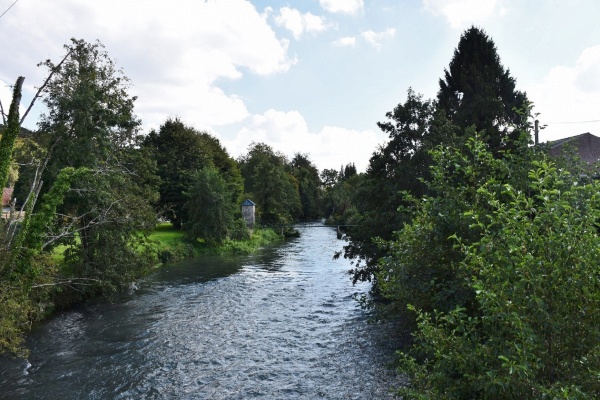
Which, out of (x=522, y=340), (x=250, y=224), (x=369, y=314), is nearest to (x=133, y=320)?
(x=369, y=314)

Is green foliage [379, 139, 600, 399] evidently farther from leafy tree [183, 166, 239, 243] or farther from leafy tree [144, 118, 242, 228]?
leafy tree [144, 118, 242, 228]

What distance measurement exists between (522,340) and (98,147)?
18.3 metres

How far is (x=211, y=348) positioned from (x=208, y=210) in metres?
23.7

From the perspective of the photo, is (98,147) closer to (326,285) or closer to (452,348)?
(326,285)

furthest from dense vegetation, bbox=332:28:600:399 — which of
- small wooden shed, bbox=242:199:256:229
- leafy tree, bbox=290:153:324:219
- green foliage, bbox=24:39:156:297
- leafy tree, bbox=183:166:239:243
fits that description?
leafy tree, bbox=290:153:324:219

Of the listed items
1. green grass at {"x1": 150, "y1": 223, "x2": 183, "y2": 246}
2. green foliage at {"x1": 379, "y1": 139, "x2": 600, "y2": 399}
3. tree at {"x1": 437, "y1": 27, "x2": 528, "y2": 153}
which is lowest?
green grass at {"x1": 150, "y1": 223, "x2": 183, "y2": 246}

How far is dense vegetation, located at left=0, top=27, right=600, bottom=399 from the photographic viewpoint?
3650 millimetres

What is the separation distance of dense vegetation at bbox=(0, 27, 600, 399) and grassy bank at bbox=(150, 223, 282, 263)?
10.5 inches

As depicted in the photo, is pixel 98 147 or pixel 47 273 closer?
pixel 47 273

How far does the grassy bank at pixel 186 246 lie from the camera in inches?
1174

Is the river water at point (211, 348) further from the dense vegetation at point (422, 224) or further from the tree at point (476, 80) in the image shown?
the tree at point (476, 80)

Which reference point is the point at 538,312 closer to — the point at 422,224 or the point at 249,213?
the point at 422,224

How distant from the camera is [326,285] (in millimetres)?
21891

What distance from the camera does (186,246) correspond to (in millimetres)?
33406
